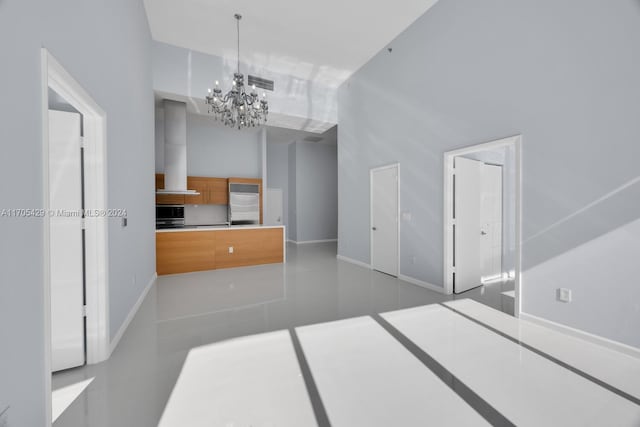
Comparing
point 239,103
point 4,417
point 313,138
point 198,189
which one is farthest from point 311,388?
point 313,138

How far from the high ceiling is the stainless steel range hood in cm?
118

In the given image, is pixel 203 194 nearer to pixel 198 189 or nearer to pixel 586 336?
pixel 198 189

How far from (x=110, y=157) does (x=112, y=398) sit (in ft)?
6.25

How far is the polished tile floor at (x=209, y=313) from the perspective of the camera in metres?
1.76

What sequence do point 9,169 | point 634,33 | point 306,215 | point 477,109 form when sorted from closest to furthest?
point 9,169 < point 634,33 < point 477,109 < point 306,215

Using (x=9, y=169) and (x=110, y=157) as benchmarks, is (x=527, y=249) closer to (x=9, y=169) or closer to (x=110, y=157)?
(x=9, y=169)

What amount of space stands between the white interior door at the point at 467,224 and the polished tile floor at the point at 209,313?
0.85ft

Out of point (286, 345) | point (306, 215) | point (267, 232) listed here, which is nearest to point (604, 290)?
Result: point (286, 345)

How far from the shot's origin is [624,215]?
7.43 ft

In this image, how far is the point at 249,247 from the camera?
224 inches

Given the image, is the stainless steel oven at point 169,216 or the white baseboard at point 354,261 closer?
the white baseboard at point 354,261

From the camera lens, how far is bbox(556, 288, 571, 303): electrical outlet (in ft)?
8.55

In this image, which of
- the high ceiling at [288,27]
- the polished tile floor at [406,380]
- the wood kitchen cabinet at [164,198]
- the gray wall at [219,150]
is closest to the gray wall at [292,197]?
the gray wall at [219,150]

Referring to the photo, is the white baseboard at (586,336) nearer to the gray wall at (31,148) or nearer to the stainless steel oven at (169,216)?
the gray wall at (31,148)
